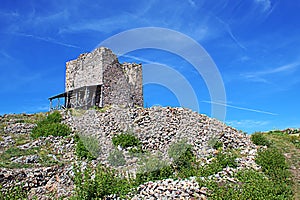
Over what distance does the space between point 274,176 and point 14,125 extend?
1522 cm

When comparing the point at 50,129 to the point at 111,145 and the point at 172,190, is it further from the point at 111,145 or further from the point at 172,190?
the point at 172,190

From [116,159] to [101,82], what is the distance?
430 inches

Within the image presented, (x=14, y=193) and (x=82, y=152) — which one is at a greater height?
(x=82, y=152)

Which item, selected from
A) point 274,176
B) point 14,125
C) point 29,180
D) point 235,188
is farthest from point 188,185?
point 14,125

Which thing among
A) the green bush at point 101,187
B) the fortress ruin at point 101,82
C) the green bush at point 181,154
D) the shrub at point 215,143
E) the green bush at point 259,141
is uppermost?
the fortress ruin at point 101,82

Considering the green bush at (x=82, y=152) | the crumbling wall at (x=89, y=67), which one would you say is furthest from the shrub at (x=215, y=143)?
the crumbling wall at (x=89, y=67)

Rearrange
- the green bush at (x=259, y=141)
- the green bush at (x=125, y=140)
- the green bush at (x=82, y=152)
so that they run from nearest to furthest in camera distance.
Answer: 1. the green bush at (x=82, y=152)
2. the green bush at (x=125, y=140)
3. the green bush at (x=259, y=141)

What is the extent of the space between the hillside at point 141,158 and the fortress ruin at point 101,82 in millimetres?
3558

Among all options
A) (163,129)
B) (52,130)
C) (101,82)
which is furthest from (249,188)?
(101,82)

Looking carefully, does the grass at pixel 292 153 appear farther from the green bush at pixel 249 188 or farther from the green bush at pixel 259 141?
the green bush at pixel 249 188

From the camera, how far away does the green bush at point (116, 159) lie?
13.3m

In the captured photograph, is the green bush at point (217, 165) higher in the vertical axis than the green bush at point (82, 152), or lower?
lower

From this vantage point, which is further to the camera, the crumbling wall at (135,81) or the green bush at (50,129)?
the crumbling wall at (135,81)

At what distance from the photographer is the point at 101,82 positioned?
23391 millimetres
